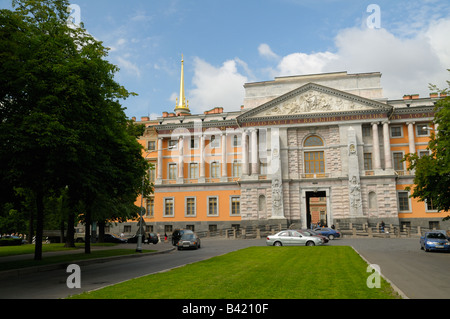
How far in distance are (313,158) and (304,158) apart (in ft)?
4.10

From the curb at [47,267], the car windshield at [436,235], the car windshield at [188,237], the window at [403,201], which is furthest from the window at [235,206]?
the curb at [47,267]

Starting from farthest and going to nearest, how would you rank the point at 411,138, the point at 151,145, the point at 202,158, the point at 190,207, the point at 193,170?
the point at 151,145 → the point at 193,170 → the point at 202,158 → the point at 190,207 → the point at 411,138

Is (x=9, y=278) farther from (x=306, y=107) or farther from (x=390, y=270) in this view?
(x=306, y=107)

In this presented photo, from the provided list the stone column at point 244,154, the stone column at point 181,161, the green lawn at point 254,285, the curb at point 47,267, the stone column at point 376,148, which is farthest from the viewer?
the stone column at point 181,161

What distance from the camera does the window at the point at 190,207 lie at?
191ft

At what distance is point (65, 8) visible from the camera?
73.5 feet

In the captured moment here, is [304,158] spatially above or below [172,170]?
Result: above

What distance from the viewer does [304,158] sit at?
2128 inches

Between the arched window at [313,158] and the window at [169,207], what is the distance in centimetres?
2110

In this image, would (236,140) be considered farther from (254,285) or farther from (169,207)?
(254,285)

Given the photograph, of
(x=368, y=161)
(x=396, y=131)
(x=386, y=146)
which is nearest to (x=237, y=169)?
(x=368, y=161)

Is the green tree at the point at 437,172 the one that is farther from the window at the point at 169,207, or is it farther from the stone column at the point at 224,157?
the window at the point at 169,207

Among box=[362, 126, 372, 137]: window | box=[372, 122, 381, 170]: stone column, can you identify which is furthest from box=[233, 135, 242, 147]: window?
box=[372, 122, 381, 170]: stone column

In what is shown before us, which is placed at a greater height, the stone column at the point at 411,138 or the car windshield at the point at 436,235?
the stone column at the point at 411,138
